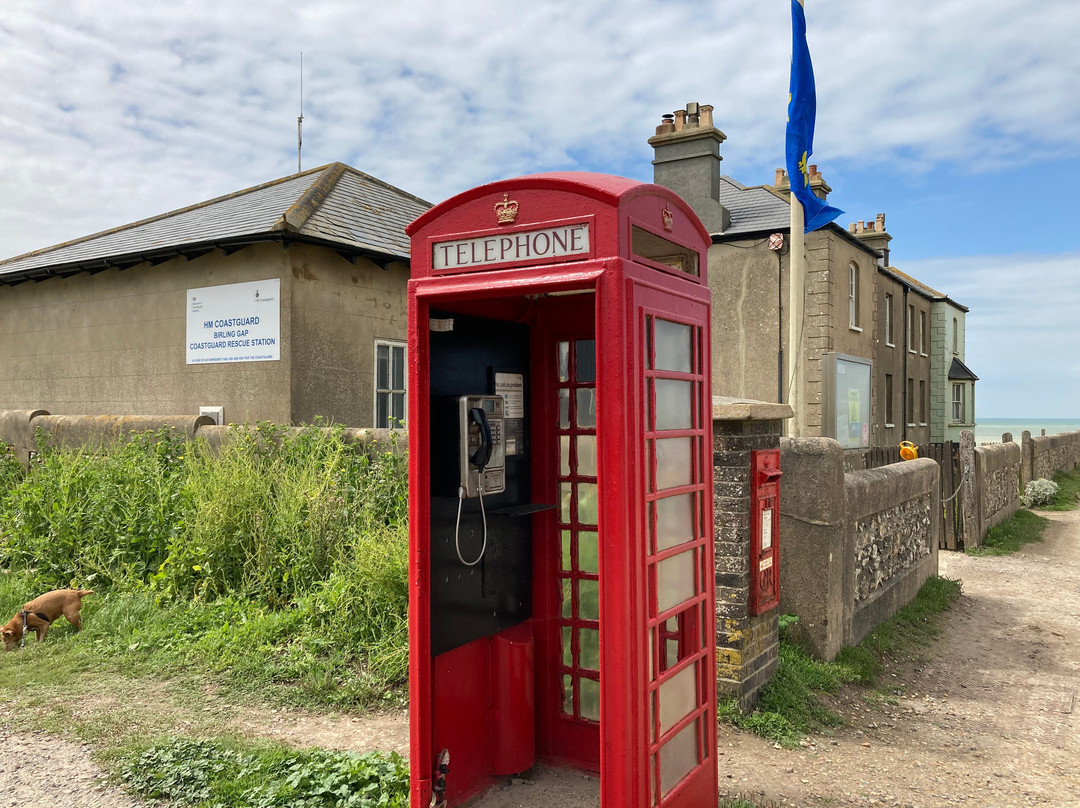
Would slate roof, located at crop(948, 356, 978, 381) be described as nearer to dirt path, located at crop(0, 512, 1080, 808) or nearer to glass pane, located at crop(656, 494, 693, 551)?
dirt path, located at crop(0, 512, 1080, 808)

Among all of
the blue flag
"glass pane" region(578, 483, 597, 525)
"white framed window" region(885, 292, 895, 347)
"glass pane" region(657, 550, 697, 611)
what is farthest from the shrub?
"glass pane" region(657, 550, 697, 611)

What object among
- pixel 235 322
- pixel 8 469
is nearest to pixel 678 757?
pixel 235 322

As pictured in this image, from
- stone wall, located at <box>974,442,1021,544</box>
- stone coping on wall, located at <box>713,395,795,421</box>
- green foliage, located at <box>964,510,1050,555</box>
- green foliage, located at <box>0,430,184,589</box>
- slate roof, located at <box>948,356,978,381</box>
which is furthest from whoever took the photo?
slate roof, located at <box>948,356,978,381</box>

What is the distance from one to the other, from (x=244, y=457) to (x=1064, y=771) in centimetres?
682

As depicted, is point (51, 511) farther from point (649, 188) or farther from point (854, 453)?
point (854, 453)

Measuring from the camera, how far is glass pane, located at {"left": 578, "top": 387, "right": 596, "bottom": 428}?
416 cm

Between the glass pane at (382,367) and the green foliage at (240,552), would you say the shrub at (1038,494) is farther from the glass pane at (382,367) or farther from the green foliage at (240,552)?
the green foliage at (240,552)

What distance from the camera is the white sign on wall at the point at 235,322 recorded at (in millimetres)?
10867

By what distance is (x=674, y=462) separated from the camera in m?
3.41

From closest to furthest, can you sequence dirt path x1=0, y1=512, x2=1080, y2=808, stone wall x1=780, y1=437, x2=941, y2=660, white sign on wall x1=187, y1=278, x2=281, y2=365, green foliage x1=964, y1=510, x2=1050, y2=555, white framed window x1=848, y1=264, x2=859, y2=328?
dirt path x1=0, y1=512, x2=1080, y2=808, stone wall x1=780, y1=437, x2=941, y2=660, white sign on wall x1=187, y1=278, x2=281, y2=365, green foliage x1=964, y1=510, x2=1050, y2=555, white framed window x1=848, y1=264, x2=859, y2=328

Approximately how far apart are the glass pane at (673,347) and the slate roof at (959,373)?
32.1 metres

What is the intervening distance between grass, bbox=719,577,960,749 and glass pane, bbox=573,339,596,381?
224 cm

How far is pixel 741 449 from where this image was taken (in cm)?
501

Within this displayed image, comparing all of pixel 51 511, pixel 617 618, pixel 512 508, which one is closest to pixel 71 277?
pixel 51 511
